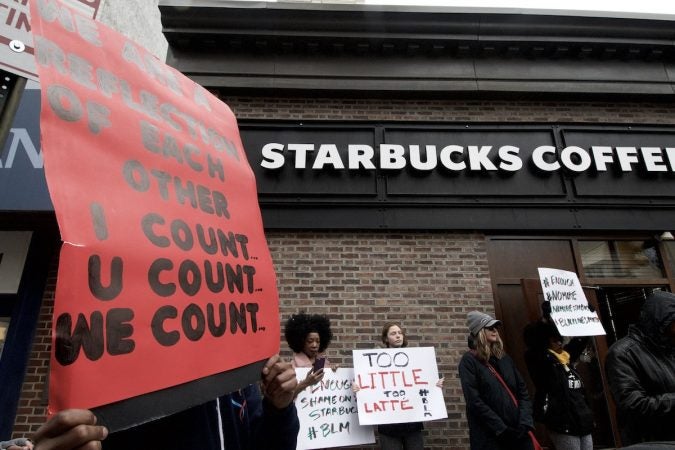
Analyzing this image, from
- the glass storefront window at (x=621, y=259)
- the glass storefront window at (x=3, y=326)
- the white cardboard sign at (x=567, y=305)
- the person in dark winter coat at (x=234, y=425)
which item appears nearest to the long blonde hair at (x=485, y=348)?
the white cardboard sign at (x=567, y=305)

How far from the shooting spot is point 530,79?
614 centimetres

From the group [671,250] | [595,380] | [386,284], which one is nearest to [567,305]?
[595,380]

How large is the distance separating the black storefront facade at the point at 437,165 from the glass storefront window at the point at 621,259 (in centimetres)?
3

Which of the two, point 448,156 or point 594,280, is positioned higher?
point 448,156

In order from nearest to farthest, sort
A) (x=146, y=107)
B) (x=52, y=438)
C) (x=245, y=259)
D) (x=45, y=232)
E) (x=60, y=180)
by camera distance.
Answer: (x=52, y=438) → (x=60, y=180) → (x=146, y=107) → (x=245, y=259) → (x=45, y=232)

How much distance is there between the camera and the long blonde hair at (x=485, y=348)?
3727mm

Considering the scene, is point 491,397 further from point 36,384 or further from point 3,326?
point 3,326

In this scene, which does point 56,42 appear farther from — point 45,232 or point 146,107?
point 45,232

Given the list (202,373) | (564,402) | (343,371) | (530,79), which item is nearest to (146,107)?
(202,373)

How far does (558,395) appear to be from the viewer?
3.68 m

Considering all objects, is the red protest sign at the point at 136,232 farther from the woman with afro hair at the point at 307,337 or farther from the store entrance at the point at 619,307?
the store entrance at the point at 619,307

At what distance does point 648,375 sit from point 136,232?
3276 millimetres

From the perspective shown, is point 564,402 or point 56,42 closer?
point 56,42

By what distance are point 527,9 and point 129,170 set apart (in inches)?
273
